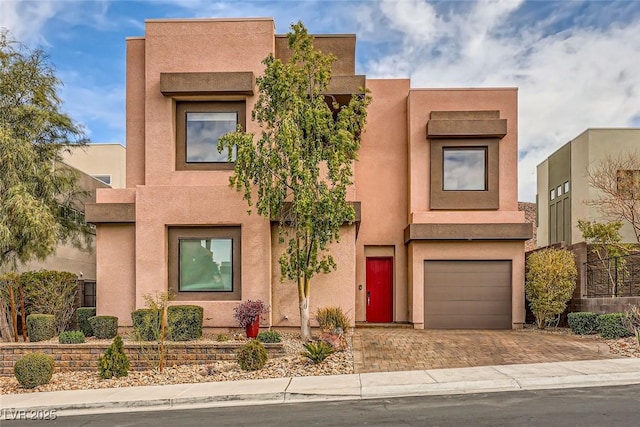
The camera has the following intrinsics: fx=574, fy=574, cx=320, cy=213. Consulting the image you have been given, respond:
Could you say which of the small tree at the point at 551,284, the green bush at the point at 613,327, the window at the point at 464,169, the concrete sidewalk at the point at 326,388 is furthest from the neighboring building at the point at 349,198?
the concrete sidewalk at the point at 326,388

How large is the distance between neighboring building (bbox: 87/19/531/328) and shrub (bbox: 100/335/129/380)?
149 inches

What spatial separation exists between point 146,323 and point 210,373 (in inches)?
103

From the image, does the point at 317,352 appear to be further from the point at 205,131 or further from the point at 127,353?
the point at 205,131

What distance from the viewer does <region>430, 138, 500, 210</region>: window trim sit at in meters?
19.2

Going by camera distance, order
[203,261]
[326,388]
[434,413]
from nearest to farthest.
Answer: [434,413]
[326,388]
[203,261]

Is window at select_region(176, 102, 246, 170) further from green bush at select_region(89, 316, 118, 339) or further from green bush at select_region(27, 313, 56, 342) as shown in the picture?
green bush at select_region(27, 313, 56, 342)

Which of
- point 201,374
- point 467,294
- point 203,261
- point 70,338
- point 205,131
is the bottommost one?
point 201,374

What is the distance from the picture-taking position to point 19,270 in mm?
19047

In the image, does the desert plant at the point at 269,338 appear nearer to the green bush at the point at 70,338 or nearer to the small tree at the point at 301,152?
the small tree at the point at 301,152

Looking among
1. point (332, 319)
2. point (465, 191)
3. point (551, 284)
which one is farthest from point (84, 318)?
point (551, 284)

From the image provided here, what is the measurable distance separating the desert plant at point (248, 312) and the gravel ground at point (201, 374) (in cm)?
212

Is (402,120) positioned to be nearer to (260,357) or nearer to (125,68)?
(125,68)

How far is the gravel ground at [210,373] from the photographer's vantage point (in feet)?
39.7

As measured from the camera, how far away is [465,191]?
19266mm
